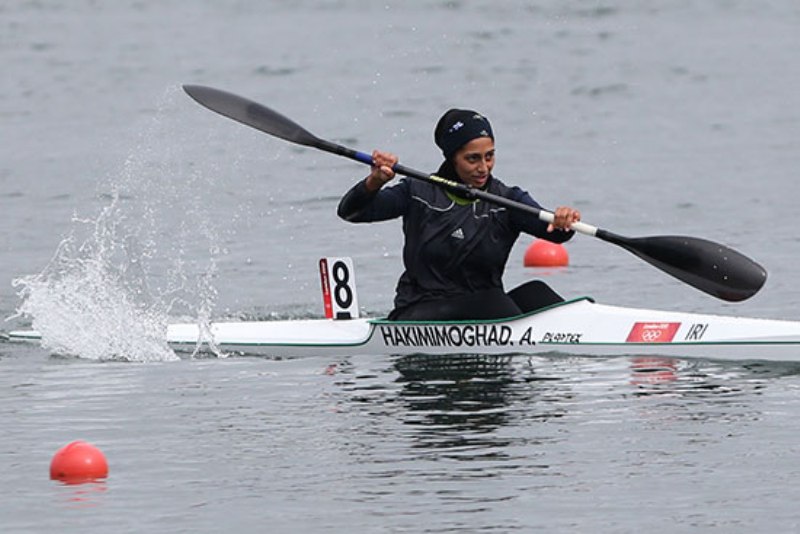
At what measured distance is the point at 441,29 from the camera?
40.4 meters

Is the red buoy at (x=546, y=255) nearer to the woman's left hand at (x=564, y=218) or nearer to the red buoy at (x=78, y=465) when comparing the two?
the woman's left hand at (x=564, y=218)

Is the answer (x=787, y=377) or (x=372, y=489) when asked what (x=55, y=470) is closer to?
(x=372, y=489)

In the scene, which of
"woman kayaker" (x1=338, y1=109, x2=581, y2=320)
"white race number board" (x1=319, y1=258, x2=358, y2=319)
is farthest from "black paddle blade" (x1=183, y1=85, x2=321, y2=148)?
"woman kayaker" (x1=338, y1=109, x2=581, y2=320)

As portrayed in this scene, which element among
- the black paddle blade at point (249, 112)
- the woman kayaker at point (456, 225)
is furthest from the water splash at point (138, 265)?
the woman kayaker at point (456, 225)

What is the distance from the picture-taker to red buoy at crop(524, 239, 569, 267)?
63.7 feet

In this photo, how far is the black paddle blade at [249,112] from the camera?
46.9 ft

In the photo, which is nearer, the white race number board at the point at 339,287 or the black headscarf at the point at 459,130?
the black headscarf at the point at 459,130

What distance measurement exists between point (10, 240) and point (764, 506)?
13.7 metres

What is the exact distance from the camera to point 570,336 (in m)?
13.3

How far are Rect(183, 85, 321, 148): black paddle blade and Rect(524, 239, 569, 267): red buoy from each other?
539 centimetres

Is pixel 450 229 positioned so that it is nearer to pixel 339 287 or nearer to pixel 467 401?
pixel 339 287

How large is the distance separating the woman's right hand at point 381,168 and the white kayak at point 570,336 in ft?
3.60

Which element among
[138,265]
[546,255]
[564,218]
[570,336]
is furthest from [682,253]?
[138,265]

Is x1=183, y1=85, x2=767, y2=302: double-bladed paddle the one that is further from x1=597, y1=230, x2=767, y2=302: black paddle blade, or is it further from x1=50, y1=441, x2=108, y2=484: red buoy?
x1=50, y1=441, x2=108, y2=484: red buoy
